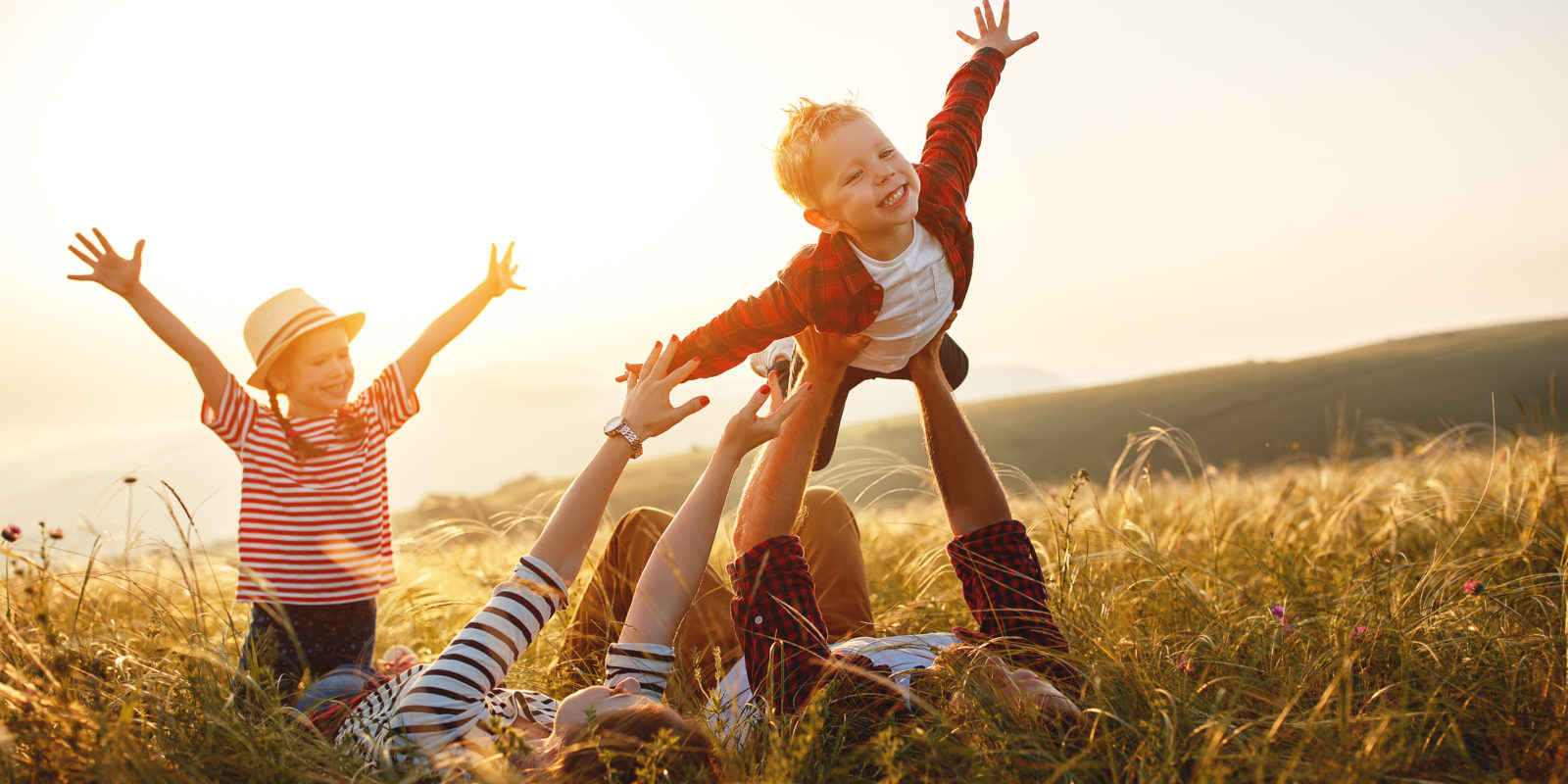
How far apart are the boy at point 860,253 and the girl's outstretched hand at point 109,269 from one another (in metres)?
2.06

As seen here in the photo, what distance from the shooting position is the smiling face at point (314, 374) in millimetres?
3670

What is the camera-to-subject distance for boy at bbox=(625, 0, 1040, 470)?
292 centimetres

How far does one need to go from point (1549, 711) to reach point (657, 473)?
24.5m

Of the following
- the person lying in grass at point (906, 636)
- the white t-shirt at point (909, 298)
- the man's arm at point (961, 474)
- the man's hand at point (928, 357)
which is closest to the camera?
the person lying in grass at point (906, 636)

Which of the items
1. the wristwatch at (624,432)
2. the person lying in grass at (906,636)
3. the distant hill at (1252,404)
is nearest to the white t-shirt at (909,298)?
the person lying in grass at (906,636)

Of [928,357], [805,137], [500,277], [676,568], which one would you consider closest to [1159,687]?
[676,568]

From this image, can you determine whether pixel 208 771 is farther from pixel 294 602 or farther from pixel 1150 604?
pixel 1150 604

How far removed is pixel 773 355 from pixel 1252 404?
2946cm

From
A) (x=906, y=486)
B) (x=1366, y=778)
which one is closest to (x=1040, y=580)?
(x=1366, y=778)

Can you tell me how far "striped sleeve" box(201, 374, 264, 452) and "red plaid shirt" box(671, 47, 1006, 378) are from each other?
1853 millimetres

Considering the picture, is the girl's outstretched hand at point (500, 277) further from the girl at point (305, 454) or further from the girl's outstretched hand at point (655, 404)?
the girl's outstretched hand at point (655, 404)

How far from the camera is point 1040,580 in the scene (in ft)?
8.68

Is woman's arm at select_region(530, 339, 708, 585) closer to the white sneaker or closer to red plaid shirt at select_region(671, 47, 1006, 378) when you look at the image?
red plaid shirt at select_region(671, 47, 1006, 378)

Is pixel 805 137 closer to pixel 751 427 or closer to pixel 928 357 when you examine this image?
pixel 928 357
